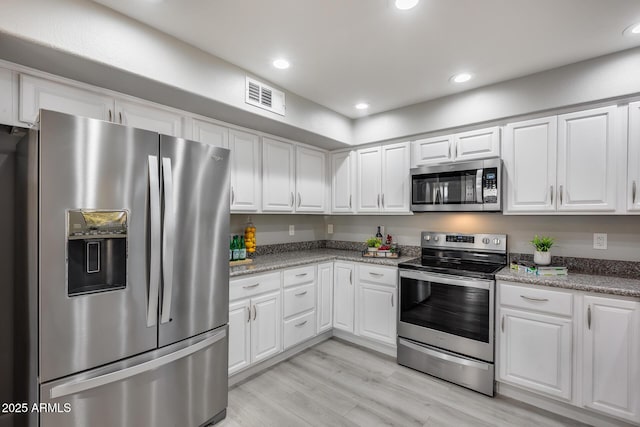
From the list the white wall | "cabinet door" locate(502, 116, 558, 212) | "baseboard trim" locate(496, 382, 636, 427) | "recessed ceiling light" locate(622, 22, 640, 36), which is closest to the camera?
the white wall

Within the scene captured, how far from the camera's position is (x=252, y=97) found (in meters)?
2.52

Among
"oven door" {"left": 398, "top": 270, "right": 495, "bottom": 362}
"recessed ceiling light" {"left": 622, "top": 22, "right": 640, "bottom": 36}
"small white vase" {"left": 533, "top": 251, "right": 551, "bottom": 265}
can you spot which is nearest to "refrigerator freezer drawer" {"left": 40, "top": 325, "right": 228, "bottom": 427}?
"oven door" {"left": 398, "top": 270, "right": 495, "bottom": 362}

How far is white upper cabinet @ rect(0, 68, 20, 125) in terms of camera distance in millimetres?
1658

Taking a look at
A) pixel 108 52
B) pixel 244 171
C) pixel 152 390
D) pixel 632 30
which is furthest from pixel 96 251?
pixel 632 30

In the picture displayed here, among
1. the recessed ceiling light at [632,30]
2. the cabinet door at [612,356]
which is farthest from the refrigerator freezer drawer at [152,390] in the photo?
the recessed ceiling light at [632,30]

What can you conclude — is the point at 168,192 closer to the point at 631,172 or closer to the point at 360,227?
the point at 360,227

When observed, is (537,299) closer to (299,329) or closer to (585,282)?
(585,282)

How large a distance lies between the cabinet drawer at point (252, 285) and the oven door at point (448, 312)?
3.93ft

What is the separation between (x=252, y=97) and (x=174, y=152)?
98 cm

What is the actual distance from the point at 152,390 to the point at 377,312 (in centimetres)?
204

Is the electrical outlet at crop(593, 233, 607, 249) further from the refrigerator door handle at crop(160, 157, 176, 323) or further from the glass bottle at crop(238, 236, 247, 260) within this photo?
the refrigerator door handle at crop(160, 157, 176, 323)

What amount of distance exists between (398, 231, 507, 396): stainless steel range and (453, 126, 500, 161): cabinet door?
78 cm

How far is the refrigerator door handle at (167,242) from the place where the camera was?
173cm

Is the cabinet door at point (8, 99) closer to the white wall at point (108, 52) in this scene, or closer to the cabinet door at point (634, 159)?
the white wall at point (108, 52)
